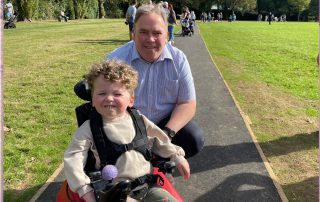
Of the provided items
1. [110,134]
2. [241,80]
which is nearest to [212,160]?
[110,134]

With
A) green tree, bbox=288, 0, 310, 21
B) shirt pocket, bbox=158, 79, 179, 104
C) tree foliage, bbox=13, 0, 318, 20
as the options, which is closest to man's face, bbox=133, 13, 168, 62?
shirt pocket, bbox=158, 79, 179, 104

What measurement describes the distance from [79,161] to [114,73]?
2.10 ft

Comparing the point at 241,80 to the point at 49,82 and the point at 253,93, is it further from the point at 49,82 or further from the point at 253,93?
the point at 49,82

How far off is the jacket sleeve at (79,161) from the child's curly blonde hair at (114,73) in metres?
0.35

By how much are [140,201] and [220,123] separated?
3.62m

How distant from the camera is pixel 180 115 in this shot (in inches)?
138

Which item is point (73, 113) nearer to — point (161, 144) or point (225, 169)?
point (225, 169)

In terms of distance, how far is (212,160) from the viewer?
4605 mm

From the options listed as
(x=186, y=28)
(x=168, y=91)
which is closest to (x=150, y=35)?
(x=168, y=91)

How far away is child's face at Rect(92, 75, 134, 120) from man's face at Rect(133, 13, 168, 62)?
2.58ft

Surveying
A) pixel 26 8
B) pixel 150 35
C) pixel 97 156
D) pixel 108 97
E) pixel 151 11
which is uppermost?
pixel 151 11

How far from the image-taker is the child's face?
8.58 ft

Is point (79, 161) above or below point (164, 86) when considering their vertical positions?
below

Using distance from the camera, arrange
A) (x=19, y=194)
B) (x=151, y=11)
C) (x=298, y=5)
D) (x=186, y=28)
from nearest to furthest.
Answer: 1. (x=151, y=11)
2. (x=19, y=194)
3. (x=186, y=28)
4. (x=298, y=5)
